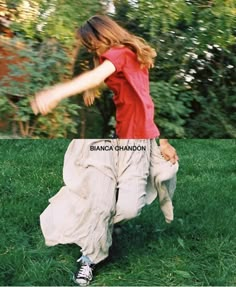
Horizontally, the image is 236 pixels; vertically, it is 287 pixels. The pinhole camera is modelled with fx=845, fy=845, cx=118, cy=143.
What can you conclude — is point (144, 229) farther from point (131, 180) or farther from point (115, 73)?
point (115, 73)

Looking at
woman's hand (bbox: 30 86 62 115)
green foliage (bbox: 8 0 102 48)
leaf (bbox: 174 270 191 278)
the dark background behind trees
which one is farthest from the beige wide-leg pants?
green foliage (bbox: 8 0 102 48)

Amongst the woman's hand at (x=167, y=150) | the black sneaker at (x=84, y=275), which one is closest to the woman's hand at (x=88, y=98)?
the woman's hand at (x=167, y=150)

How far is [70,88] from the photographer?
149 inches

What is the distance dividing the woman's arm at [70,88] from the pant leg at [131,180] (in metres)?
0.32

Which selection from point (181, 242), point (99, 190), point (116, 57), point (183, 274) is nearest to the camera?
point (116, 57)

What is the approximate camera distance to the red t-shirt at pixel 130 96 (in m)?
3.77

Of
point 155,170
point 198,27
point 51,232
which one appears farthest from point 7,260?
point 198,27

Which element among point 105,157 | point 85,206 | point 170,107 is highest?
point 170,107

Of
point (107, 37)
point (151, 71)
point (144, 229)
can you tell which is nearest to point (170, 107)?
point (151, 71)

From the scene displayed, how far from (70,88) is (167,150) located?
55 cm

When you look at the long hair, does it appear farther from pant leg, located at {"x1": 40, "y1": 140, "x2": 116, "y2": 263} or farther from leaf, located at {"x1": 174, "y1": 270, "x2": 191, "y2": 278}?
leaf, located at {"x1": 174, "y1": 270, "x2": 191, "y2": 278}

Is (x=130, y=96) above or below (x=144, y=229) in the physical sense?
above

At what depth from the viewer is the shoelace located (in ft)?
12.9

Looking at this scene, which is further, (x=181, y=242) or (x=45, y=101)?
(x=181, y=242)
